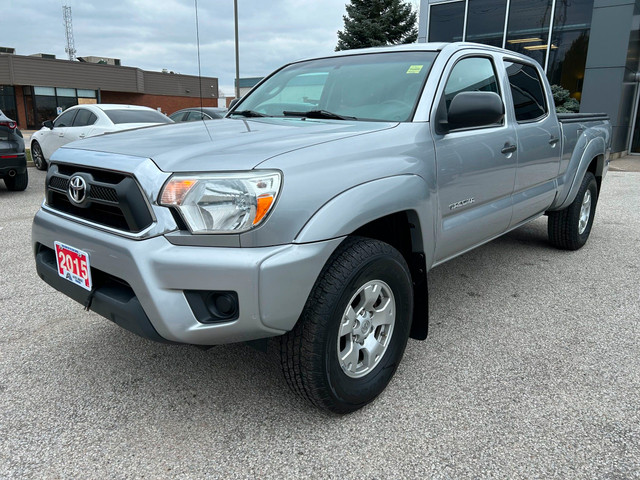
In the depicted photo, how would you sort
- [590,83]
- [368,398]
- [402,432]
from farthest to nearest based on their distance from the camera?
[590,83]
[368,398]
[402,432]

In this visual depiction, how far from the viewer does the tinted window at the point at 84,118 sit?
356 inches

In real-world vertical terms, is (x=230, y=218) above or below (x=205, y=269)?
above

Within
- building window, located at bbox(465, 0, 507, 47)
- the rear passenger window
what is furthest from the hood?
building window, located at bbox(465, 0, 507, 47)

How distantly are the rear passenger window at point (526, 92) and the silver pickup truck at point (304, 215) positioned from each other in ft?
1.49

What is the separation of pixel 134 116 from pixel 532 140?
746 centimetres

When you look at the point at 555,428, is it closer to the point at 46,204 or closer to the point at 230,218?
the point at 230,218

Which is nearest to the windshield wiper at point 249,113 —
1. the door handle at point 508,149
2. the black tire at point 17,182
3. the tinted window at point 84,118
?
the door handle at point 508,149

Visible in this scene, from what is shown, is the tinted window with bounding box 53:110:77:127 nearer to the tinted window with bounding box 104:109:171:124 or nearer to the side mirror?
the tinted window with bounding box 104:109:171:124

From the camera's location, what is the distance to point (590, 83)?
44.4 feet

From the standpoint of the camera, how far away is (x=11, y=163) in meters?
7.31

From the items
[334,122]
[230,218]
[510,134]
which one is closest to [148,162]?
[230,218]

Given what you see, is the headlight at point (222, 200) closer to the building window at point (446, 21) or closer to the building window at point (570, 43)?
the building window at point (570, 43)

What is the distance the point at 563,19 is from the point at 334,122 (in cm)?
1418

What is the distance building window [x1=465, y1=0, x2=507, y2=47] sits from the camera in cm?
1448
